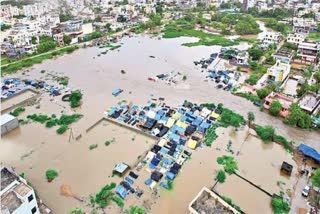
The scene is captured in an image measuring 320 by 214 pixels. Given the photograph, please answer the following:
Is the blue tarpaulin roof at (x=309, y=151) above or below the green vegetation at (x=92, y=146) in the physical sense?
above

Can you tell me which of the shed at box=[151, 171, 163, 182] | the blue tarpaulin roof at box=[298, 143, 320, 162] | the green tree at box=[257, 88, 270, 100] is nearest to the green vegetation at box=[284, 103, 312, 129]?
the blue tarpaulin roof at box=[298, 143, 320, 162]

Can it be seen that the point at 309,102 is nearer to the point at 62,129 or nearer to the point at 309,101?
the point at 309,101

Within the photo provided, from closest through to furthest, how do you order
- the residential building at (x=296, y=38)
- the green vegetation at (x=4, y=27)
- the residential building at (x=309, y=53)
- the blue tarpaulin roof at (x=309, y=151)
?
the blue tarpaulin roof at (x=309, y=151) < the residential building at (x=309, y=53) < the residential building at (x=296, y=38) < the green vegetation at (x=4, y=27)

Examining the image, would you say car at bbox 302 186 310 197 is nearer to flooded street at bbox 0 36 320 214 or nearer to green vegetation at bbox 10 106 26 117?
flooded street at bbox 0 36 320 214

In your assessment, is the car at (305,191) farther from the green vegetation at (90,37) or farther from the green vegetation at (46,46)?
the green vegetation at (90,37)

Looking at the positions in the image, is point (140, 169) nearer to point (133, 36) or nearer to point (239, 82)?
point (239, 82)

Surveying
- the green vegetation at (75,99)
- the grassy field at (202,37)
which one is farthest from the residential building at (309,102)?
the grassy field at (202,37)
